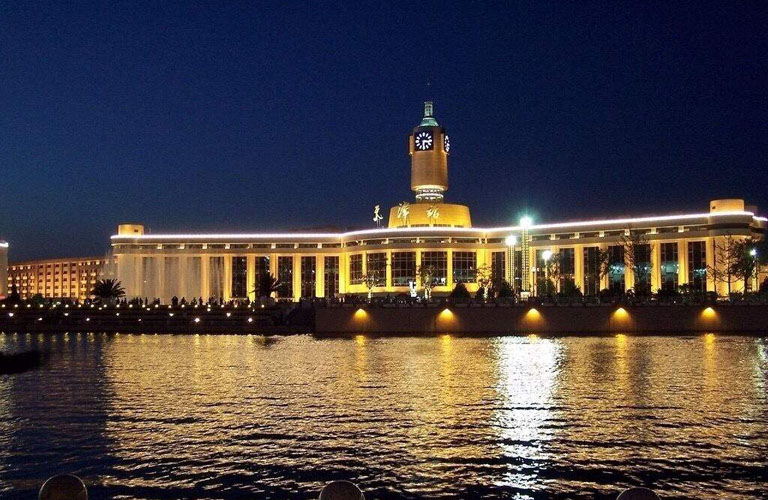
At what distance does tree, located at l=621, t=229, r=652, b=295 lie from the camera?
389 ft

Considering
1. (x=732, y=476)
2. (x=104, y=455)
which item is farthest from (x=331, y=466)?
(x=732, y=476)

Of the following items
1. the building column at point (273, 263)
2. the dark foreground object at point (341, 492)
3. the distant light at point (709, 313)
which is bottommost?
the dark foreground object at point (341, 492)

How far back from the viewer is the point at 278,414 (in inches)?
1297

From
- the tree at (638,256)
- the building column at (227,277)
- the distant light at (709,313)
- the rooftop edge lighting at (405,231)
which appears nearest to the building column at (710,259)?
the rooftop edge lighting at (405,231)

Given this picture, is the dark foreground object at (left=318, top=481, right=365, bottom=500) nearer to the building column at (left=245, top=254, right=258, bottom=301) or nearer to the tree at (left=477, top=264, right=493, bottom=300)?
the tree at (left=477, top=264, right=493, bottom=300)

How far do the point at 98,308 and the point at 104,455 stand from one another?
87.3 m

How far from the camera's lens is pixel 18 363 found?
178 feet

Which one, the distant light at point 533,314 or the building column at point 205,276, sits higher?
the building column at point 205,276

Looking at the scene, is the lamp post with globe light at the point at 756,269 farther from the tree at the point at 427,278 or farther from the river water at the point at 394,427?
the river water at the point at 394,427

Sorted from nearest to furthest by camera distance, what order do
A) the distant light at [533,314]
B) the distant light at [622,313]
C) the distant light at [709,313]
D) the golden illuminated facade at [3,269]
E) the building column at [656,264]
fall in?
the distant light at [709,313]
the distant light at [622,313]
the distant light at [533,314]
the building column at [656,264]
the golden illuminated facade at [3,269]

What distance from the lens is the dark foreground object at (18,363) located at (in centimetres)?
5200

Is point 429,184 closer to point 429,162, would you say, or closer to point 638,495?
point 429,162

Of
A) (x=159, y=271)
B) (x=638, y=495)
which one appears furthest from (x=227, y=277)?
(x=638, y=495)

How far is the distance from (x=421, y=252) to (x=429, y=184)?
14164 millimetres
